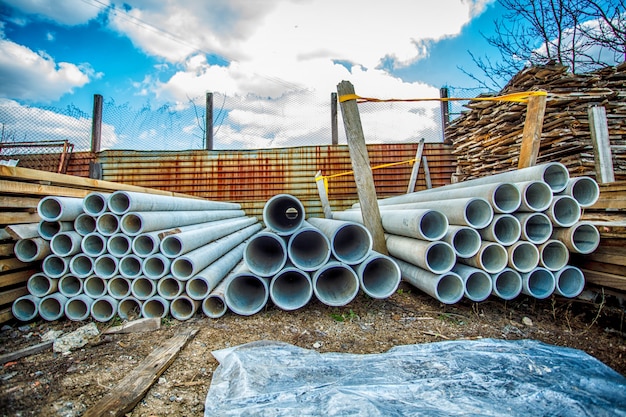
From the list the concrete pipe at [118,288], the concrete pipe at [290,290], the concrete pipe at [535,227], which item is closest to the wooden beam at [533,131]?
the concrete pipe at [535,227]

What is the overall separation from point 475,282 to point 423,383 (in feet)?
5.75

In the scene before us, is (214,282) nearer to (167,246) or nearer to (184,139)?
(167,246)

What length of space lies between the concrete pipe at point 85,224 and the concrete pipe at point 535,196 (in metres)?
4.40

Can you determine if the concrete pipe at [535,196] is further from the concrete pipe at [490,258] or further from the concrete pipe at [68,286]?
the concrete pipe at [68,286]

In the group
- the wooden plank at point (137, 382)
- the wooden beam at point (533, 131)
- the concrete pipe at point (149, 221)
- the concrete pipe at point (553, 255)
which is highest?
the wooden beam at point (533, 131)

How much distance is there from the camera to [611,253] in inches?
→ 117

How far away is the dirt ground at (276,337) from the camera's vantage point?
1981mm

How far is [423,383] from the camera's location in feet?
5.77

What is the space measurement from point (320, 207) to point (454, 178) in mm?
3818

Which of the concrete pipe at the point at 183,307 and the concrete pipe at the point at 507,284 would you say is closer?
the concrete pipe at the point at 507,284

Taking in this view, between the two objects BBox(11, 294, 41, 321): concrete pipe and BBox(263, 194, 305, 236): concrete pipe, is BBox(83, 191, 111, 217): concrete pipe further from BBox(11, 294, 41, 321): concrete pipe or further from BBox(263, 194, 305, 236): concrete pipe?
BBox(263, 194, 305, 236): concrete pipe

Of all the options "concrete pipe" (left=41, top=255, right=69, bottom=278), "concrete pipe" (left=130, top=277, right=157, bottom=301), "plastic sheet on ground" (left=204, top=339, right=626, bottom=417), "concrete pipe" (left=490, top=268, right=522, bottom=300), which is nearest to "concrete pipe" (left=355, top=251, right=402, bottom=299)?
"plastic sheet on ground" (left=204, top=339, right=626, bottom=417)

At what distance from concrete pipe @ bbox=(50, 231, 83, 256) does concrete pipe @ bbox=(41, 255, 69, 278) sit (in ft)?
0.28

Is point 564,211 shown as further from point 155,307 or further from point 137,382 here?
point 155,307
